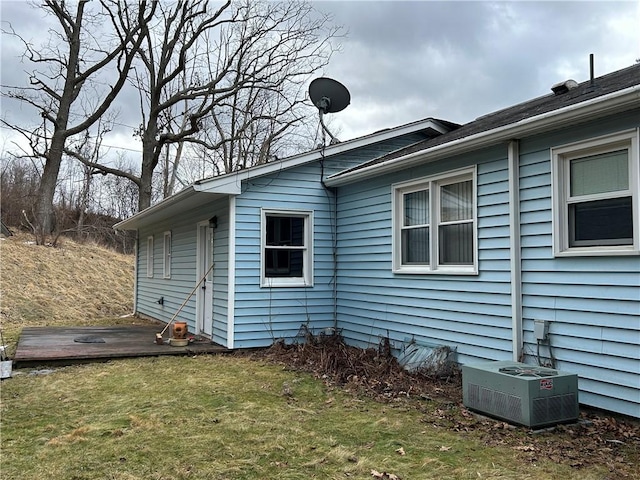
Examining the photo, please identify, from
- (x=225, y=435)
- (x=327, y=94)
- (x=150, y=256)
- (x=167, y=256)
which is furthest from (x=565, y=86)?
(x=150, y=256)

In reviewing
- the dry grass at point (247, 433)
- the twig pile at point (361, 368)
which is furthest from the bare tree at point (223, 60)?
the dry grass at point (247, 433)

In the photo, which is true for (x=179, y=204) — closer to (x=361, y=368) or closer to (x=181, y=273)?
(x=181, y=273)

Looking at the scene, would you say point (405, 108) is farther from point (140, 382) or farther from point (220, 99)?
point (140, 382)

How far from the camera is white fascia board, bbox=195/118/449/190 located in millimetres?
8083

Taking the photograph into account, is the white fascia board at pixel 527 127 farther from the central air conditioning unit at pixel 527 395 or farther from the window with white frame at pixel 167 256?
the window with white frame at pixel 167 256

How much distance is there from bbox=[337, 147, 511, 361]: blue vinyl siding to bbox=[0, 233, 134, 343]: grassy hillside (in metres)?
7.82

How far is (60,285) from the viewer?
53.0 feet

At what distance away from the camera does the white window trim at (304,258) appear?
28.3 feet

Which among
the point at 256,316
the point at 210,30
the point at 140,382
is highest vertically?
the point at 210,30

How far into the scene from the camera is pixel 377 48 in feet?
41.9

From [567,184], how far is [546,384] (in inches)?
80.0

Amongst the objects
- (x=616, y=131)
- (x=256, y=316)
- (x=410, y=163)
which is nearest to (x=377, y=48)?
(x=410, y=163)

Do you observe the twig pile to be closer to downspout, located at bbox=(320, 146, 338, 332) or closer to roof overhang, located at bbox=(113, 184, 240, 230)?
downspout, located at bbox=(320, 146, 338, 332)

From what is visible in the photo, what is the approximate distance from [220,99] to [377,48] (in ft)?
30.7
